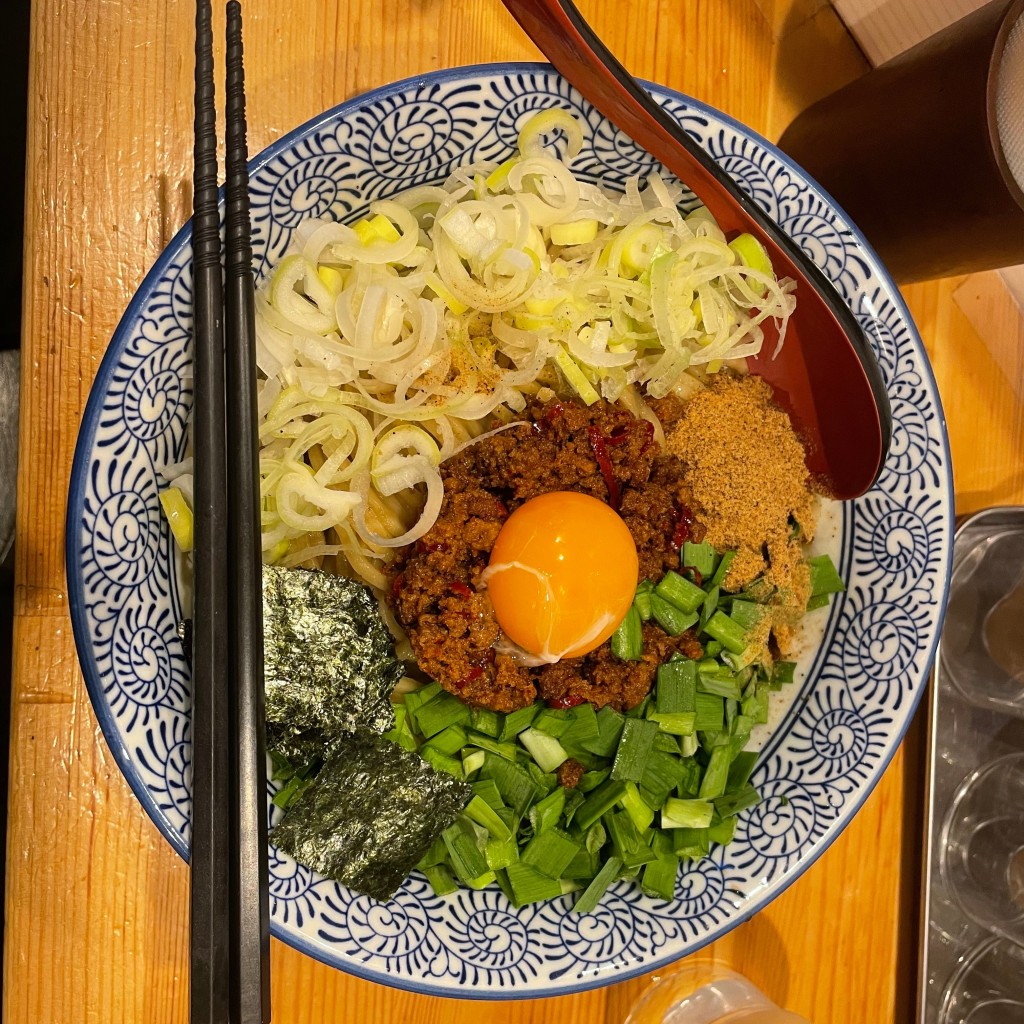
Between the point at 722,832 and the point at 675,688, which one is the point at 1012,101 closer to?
the point at 675,688

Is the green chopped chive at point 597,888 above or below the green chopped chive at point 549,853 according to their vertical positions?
below

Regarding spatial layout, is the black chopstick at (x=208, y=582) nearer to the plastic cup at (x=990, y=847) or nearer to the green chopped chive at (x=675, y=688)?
the green chopped chive at (x=675, y=688)

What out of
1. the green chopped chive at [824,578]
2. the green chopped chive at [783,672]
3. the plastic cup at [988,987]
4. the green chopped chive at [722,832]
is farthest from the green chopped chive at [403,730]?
the plastic cup at [988,987]

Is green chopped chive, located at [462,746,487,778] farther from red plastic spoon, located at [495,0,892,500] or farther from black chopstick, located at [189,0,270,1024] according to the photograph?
red plastic spoon, located at [495,0,892,500]

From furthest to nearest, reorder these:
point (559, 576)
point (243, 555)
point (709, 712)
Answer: point (709, 712) < point (559, 576) < point (243, 555)

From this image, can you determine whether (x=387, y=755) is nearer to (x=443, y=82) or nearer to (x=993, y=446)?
(x=443, y=82)

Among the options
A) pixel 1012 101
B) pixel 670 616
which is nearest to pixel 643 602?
pixel 670 616
